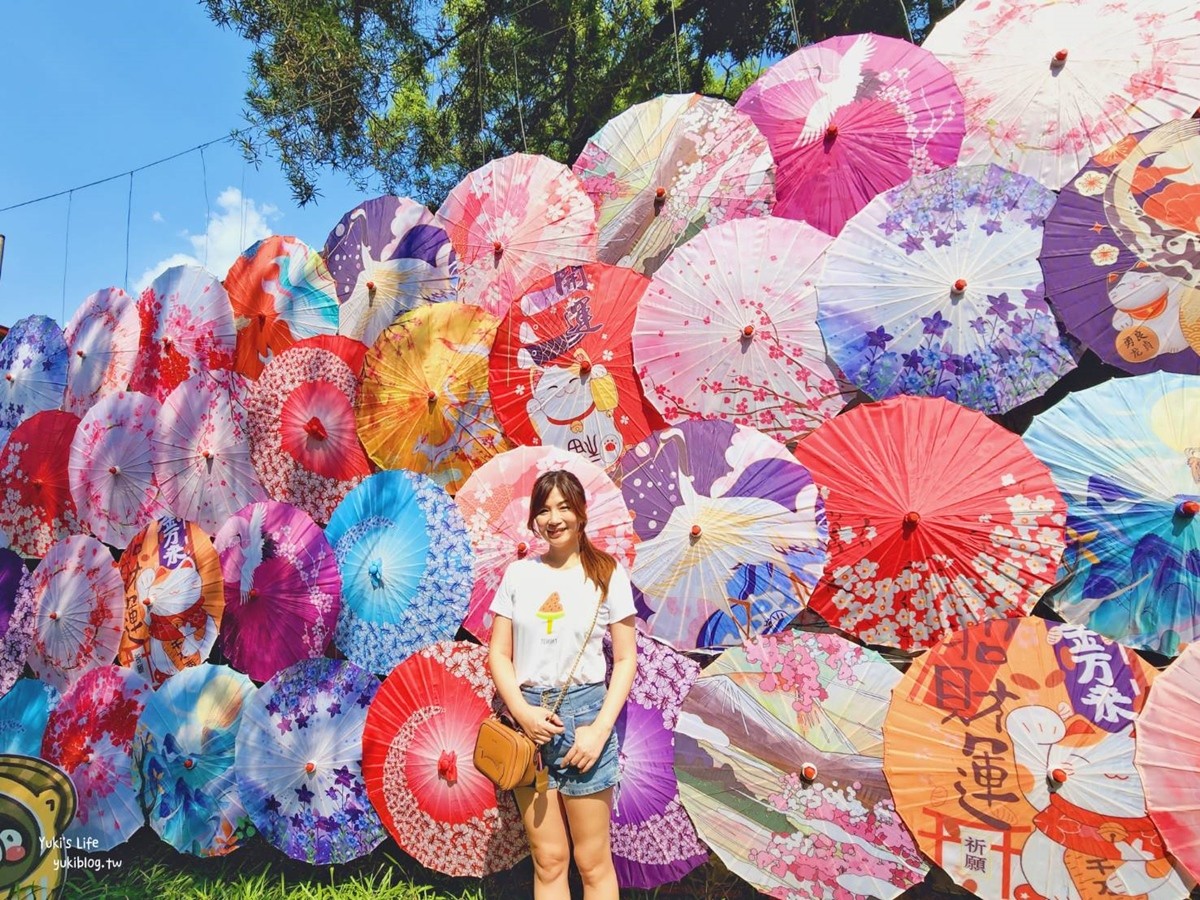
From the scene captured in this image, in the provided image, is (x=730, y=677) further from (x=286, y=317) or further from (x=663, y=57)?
(x=663, y=57)

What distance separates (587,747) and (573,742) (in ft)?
0.28

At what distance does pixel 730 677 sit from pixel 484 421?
1.89 m

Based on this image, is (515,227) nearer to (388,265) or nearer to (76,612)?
(388,265)

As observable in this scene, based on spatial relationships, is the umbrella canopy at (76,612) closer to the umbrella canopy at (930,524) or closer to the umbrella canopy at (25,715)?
the umbrella canopy at (25,715)

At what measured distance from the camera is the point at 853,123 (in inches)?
152

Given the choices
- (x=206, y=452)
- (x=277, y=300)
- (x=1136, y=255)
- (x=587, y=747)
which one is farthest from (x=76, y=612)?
(x=1136, y=255)

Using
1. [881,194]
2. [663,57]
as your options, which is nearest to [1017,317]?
[881,194]

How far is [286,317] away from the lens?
5.08 meters

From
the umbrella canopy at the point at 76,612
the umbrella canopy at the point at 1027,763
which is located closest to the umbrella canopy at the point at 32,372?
the umbrella canopy at the point at 76,612

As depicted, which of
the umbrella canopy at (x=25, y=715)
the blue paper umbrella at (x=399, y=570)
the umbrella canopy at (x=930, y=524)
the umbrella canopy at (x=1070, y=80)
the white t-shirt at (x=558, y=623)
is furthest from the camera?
the umbrella canopy at (x=25, y=715)

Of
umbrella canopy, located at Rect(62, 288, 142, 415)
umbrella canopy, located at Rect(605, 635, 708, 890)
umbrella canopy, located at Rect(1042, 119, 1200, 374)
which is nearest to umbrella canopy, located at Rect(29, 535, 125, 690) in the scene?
umbrella canopy, located at Rect(62, 288, 142, 415)

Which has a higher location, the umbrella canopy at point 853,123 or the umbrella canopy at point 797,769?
Result: the umbrella canopy at point 853,123

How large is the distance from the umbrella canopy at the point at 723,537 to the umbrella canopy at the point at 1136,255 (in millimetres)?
1330

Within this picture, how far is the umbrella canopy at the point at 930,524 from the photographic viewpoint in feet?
9.38
